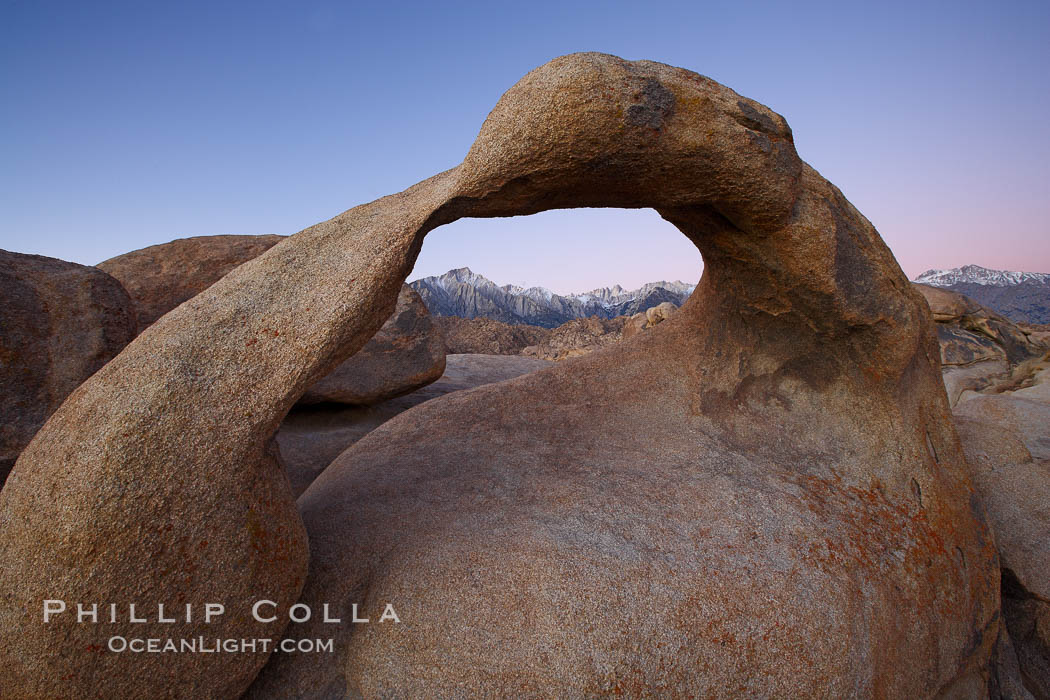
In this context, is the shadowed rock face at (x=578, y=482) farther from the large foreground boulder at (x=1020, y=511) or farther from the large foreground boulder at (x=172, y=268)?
the large foreground boulder at (x=172, y=268)

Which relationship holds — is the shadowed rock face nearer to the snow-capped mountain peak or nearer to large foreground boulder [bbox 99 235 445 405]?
large foreground boulder [bbox 99 235 445 405]

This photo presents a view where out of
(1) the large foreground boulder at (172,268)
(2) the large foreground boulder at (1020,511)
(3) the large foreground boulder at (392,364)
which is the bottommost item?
(2) the large foreground boulder at (1020,511)

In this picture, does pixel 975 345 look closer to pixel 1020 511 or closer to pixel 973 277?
pixel 1020 511

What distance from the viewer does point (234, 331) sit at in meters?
1.88

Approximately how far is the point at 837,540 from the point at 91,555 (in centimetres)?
254

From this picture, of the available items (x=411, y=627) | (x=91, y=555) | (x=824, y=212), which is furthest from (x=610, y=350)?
(x=91, y=555)

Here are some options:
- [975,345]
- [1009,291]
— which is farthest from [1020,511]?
[1009,291]

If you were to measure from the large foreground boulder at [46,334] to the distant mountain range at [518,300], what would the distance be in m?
14.6

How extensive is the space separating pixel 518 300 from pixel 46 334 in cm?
1838

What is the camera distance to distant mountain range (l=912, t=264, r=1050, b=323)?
89.1 ft

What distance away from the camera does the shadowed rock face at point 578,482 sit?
1671mm

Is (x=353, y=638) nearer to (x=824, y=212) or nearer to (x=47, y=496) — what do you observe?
(x=47, y=496)

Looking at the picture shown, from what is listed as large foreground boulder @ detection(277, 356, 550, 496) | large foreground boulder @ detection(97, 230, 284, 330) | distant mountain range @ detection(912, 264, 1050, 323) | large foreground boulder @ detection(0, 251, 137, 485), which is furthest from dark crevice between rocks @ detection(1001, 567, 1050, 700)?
distant mountain range @ detection(912, 264, 1050, 323)

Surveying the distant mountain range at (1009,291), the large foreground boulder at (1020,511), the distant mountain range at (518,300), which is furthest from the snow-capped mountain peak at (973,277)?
the large foreground boulder at (1020,511)
